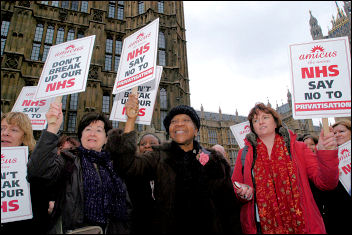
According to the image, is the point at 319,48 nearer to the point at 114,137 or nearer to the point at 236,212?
the point at 236,212

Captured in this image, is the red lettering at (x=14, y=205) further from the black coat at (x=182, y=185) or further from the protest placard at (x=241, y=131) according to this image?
the protest placard at (x=241, y=131)

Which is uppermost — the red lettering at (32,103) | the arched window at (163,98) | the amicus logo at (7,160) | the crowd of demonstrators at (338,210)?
the arched window at (163,98)

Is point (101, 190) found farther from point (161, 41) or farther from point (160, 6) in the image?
point (160, 6)

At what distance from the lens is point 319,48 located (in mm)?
2945

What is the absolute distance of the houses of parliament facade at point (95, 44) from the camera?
10.7m

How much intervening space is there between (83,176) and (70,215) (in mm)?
383

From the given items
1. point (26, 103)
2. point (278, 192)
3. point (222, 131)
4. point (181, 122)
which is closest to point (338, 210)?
point (278, 192)

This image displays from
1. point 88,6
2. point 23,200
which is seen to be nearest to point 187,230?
point 23,200

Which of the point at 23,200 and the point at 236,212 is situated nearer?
the point at 236,212

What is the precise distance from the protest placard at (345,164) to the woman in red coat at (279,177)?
88 centimetres

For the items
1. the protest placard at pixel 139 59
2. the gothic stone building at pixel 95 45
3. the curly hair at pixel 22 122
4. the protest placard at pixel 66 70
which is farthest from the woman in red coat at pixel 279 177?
the gothic stone building at pixel 95 45

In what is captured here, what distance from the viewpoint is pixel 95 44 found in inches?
475

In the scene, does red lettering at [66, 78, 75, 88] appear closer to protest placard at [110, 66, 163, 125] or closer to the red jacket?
protest placard at [110, 66, 163, 125]

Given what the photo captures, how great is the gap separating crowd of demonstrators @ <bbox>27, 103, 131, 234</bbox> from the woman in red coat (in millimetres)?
1320
